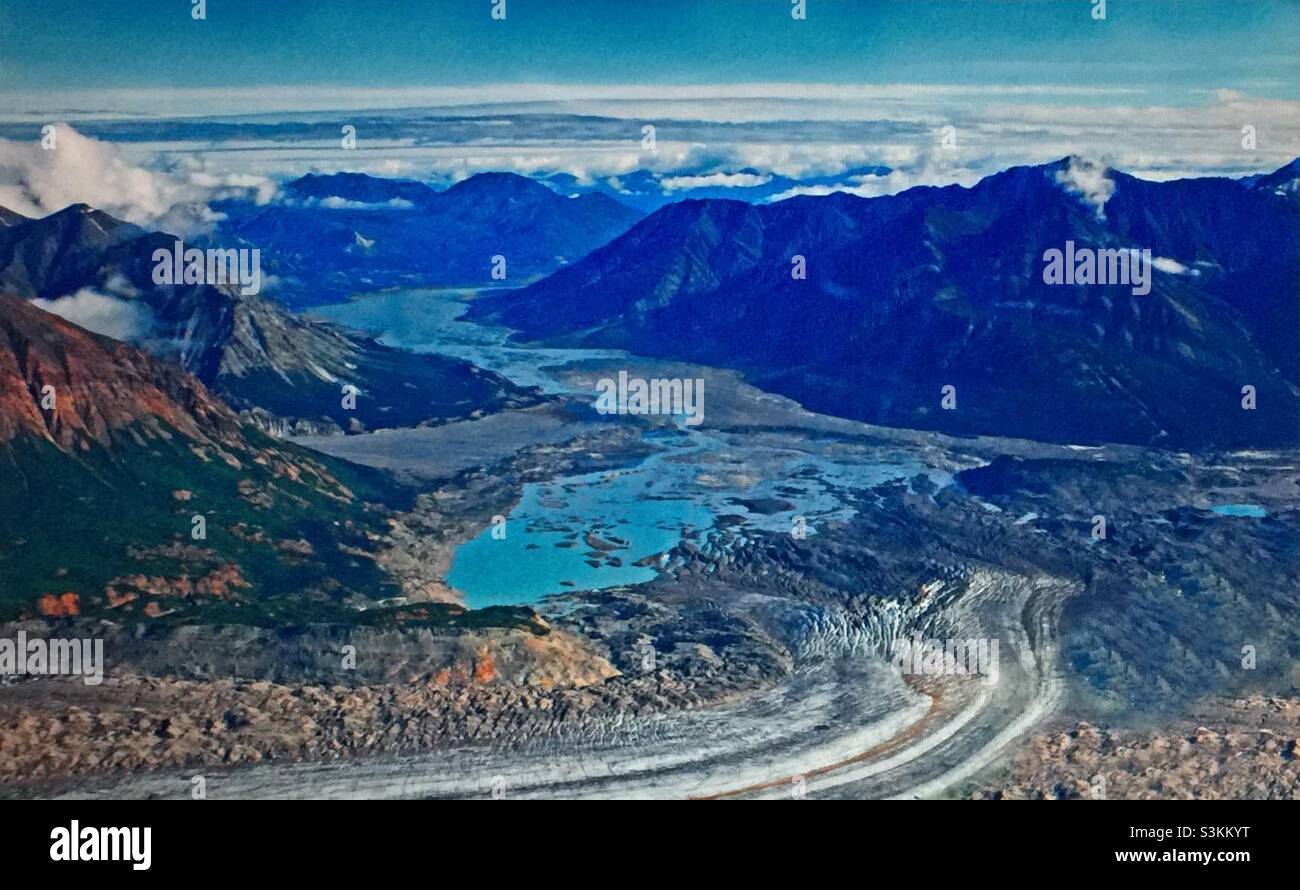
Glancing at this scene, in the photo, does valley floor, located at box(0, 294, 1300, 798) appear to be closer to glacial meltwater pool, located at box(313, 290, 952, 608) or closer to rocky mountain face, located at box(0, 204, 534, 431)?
glacial meltwater pool, located at box(313, 290, 952, 608)

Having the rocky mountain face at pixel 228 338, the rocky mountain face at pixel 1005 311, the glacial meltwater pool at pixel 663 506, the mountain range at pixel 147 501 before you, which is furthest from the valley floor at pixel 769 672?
the rocky mountain face at pixel 228 338

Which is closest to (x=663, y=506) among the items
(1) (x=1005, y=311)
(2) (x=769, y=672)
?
(2) (x=769, y=672)

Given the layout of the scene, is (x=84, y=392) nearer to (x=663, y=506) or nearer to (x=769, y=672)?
(x=663, y=506)

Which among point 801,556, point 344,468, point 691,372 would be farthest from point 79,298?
point 801,556

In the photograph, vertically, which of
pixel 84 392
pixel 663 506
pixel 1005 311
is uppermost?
pixel 1005 311

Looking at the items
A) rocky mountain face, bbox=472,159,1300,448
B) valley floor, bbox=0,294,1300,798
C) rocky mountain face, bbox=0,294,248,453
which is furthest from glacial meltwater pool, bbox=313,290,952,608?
rocky mountain face, bbox=472,159,1300,448
